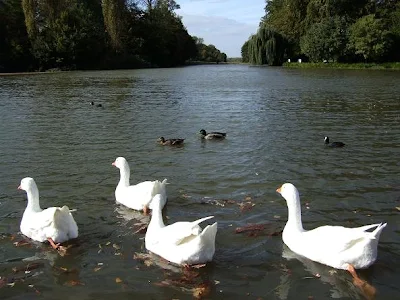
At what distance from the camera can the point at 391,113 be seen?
19.0m

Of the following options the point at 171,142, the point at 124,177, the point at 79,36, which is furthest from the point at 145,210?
the point at 79,36

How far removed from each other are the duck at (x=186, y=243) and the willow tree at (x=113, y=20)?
7641 cm

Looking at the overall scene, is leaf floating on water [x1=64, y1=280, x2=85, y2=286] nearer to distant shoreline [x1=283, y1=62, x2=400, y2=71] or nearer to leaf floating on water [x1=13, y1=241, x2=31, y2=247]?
leaf floating on water [x1=13, y1=241, x2=31, y2=247]

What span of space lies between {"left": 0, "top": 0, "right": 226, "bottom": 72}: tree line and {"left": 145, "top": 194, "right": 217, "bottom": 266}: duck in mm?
68992

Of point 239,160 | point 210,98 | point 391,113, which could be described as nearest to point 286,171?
point 239,160

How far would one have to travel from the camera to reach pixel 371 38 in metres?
60.8

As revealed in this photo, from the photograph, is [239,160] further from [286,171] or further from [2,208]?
[2,208]

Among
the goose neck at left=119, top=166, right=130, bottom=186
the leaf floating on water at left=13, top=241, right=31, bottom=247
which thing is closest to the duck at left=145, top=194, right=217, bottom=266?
the leaf floating on water at left=13, top=241, right=31, bottom=247

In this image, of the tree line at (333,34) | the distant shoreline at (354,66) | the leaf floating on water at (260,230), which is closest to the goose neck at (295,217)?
the leaf floating on water at (260,230)

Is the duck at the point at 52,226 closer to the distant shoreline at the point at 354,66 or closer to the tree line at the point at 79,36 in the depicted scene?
the distant shoreline at the point at 354,66

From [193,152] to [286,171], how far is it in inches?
127

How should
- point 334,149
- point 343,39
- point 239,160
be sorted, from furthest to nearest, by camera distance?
point 343,39, point 334,149, point 239,160

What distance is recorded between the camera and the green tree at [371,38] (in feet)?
199

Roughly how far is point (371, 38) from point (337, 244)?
200 ft
